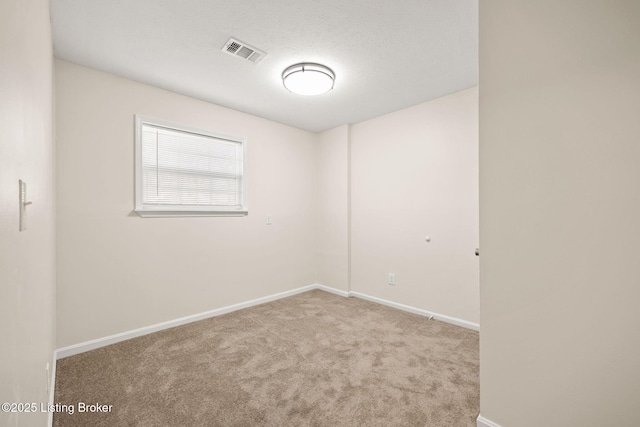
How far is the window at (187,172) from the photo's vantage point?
268 cm

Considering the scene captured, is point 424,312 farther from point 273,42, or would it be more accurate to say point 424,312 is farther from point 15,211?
point 15,211

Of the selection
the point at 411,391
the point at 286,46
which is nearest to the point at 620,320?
the point at 411,391

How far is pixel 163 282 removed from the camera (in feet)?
9.08

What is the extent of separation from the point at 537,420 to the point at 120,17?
10.7 feet

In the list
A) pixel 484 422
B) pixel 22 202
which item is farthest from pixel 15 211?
pixel 484 422

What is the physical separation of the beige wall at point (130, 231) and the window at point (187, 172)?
0.09m

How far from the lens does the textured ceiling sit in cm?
171

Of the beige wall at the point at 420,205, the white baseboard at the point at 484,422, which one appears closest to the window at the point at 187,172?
the beige wall at the point at 420,205

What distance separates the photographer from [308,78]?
2363 mm

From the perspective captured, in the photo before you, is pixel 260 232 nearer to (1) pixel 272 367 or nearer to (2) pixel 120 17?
(1) pixel 272 367

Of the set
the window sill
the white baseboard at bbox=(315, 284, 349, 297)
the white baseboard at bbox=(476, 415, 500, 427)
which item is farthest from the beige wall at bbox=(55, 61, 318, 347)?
the white baseboard at bbox=(476, 415, 500, 427)

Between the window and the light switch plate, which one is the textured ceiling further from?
the light switch plate

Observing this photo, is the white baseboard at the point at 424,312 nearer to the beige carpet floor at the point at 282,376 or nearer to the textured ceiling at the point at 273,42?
the beige carpet floor at the point at 282,376

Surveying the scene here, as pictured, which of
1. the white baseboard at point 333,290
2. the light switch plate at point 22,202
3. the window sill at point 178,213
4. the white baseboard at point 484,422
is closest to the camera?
the light switch plate at point 22,202
